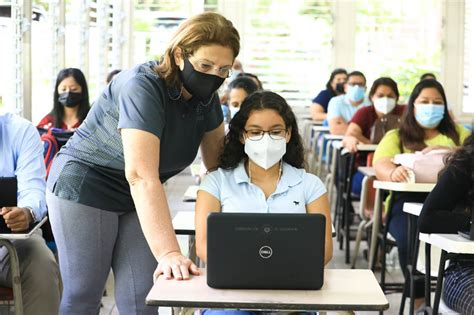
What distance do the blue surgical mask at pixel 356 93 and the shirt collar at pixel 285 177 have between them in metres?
6.58

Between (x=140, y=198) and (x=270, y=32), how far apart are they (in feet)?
32.9

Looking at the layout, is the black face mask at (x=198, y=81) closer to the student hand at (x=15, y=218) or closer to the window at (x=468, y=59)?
the student hand at (x=15, y=218)

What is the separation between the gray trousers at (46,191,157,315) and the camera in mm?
2926

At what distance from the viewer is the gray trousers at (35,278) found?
3748 millimetres

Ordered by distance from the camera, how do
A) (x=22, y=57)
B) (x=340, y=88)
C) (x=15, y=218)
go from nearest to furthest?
1. (x=15, y=218)
2. (x=22, y=57)
3. (x=340, y=88)

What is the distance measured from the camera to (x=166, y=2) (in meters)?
12.4

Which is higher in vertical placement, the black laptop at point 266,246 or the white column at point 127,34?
the white column at point 127,34

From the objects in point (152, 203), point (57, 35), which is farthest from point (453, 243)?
point (57, 35)

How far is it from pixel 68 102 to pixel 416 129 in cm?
222

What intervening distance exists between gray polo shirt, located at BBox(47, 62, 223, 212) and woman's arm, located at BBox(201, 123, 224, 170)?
5.3 inches

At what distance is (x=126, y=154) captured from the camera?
2.67 metres

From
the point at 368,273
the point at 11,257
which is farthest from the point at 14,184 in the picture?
the point at 368,273

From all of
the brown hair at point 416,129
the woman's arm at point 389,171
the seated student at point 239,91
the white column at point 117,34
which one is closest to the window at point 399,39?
the white column at point 117,34

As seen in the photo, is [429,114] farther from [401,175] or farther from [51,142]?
[51,142]
